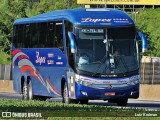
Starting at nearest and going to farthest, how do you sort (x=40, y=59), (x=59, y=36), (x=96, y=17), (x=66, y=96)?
(x=96, y=17)
(x=66, y=96)
(x=59, y=36)
(x=40, y=59)

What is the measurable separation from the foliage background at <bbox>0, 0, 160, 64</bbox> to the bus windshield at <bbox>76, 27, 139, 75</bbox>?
192 ft

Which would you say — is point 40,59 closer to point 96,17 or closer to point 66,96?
point 66,96

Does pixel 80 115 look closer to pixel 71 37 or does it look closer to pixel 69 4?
pixel 71 37

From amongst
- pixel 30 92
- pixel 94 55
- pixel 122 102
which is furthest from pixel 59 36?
pixel 30 92

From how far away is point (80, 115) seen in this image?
58.5 ft

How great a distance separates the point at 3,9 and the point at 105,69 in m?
100

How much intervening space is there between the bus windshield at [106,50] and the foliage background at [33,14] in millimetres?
58422

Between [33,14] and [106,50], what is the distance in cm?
9940

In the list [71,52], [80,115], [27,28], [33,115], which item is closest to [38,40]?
[27,28]

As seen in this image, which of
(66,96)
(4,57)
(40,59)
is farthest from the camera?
(4,57)

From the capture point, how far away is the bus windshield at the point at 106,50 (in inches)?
1112

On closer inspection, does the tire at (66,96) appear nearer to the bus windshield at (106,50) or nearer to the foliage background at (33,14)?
the bus windshield at (106,50)

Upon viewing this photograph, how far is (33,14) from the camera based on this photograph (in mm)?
127125

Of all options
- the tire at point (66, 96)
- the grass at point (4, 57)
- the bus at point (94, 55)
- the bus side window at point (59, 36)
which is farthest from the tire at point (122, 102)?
the grass at point (4, 57)
